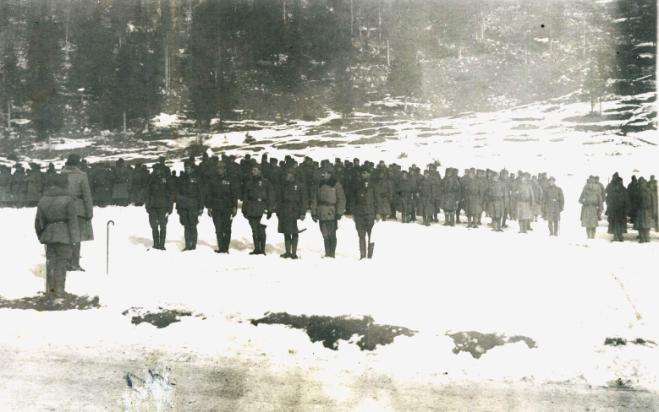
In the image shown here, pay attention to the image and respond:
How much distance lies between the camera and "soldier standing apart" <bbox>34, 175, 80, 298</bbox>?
27.7ft

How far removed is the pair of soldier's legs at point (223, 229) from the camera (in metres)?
12.8

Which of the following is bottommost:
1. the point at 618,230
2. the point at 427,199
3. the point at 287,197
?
the point at 618,230

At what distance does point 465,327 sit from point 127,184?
17.6m

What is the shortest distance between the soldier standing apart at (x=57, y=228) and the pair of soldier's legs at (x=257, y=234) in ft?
14.7

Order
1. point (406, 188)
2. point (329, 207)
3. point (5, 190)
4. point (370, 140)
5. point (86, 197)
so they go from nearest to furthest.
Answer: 1. point (86, 197)
2. point (329, 207)
3. point (406, 188)
4. point (5, 190)
5. point (370, 140)

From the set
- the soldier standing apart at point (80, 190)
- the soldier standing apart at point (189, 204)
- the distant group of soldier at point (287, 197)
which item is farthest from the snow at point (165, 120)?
the soldier standing apart at point (80, 190)

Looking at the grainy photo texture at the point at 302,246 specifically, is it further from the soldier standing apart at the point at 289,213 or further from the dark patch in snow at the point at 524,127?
the dark patch in snow at the point at 524,127

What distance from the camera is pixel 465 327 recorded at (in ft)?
23.4

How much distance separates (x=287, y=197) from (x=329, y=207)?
0.87 m

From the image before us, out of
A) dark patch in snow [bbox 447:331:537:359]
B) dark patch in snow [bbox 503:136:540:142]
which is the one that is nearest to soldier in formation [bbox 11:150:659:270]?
dark patch in snow [bbox 447:331:537:359]

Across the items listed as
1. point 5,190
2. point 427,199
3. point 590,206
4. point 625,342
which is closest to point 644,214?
point 590,206

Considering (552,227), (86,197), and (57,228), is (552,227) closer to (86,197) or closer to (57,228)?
(86,197)

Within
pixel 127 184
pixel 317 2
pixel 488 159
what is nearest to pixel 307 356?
pixel 127 184

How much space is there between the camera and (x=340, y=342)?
691cm
